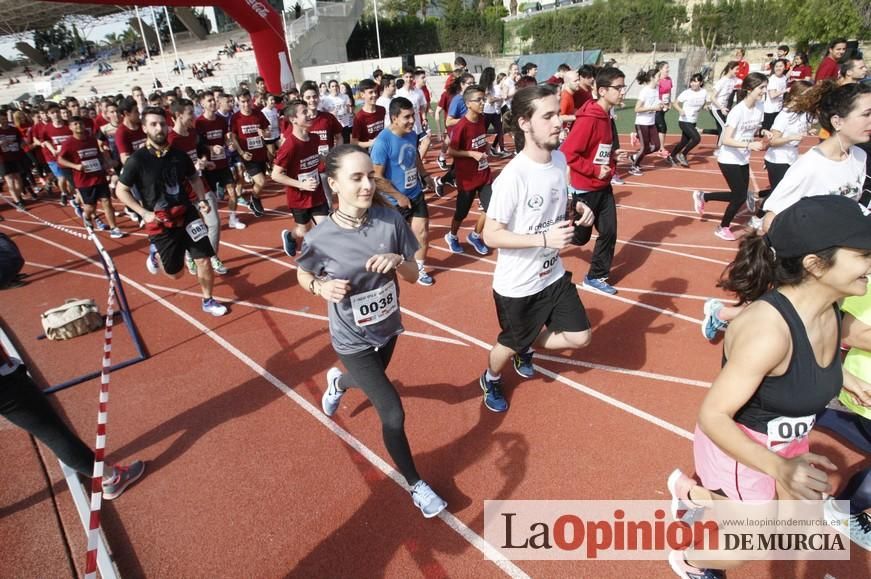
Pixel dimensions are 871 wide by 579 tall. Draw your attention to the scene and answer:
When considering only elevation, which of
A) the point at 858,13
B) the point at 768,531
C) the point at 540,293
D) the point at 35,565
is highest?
the point at 858,13

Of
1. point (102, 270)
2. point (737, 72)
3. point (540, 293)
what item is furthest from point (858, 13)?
point (102, 270)

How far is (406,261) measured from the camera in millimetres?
2955

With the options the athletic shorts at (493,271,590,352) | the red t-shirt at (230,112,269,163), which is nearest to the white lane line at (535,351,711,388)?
the athletic shorts at (493,271,590,352)

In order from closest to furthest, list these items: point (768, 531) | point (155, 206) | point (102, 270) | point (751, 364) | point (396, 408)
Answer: point (751, 364), point (768, 531), point (396, 408), point (155, 206), point (102, 270)

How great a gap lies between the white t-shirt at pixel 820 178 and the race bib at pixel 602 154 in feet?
5.97

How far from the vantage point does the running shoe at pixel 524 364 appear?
13.5 ft

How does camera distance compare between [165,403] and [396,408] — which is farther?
[165,403]

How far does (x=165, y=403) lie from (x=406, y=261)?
9.40 feet

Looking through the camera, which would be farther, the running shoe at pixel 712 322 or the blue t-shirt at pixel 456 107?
the blue t-shirt at pixel 456 107

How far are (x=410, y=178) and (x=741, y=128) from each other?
432 centimetres

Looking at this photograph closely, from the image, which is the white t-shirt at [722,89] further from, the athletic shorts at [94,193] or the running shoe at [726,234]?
the athletic shorts at [94,193]

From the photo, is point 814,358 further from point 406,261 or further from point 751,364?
point 406,261

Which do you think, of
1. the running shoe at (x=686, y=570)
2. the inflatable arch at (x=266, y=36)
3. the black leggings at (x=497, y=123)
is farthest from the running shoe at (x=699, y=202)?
the inflatable arch at (x=266, y=36)

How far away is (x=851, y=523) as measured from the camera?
2605mm
